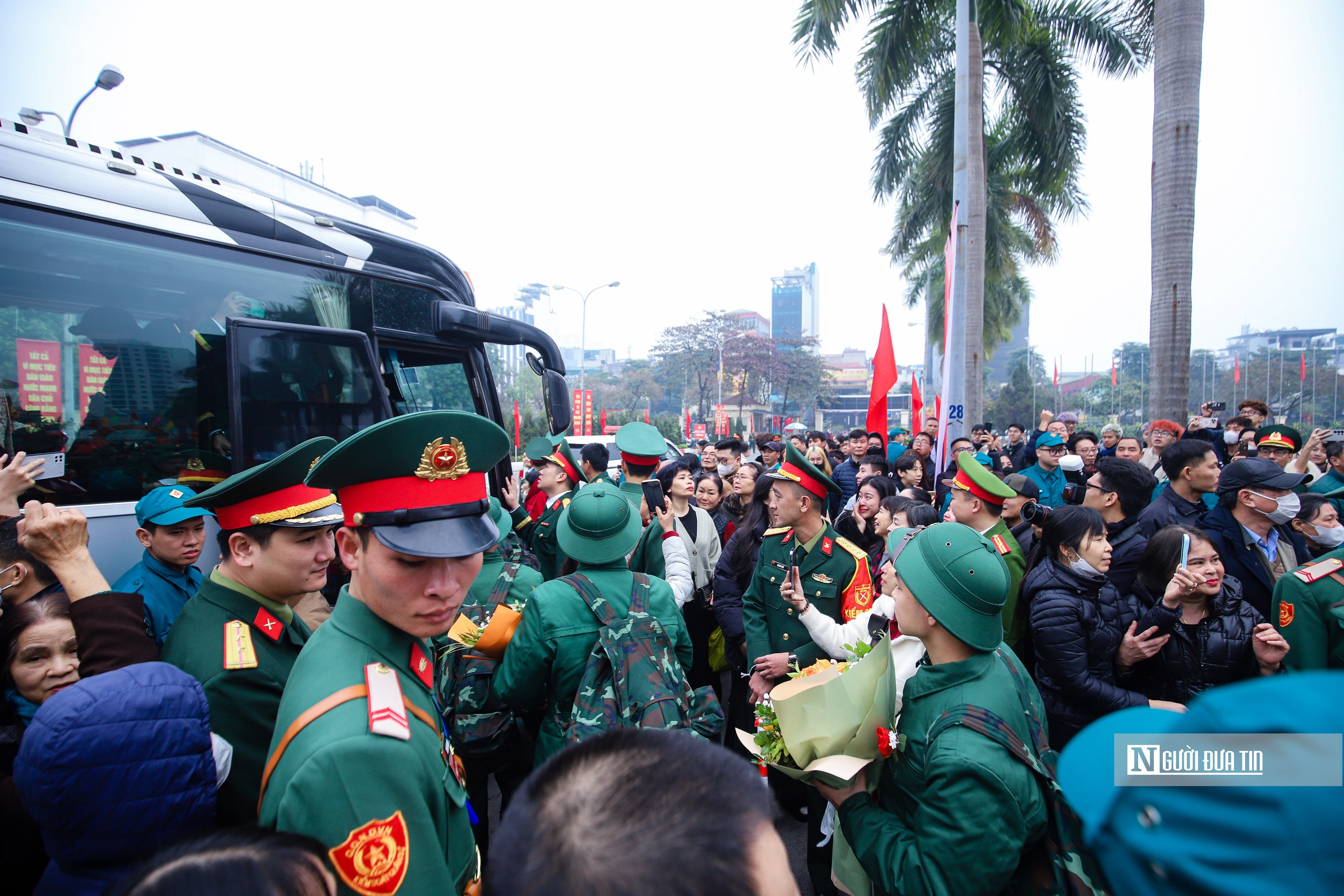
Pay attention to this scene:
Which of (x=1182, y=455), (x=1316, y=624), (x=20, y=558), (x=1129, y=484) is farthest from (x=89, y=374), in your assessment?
(x=1182, y=455)

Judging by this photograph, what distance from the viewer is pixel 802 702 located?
1.98 m

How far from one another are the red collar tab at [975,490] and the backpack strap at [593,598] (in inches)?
91.6

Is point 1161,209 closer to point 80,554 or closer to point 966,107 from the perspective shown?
point 966,107

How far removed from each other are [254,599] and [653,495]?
3160 millimetres

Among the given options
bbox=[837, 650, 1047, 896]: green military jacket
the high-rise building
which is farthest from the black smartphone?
the high-rise building

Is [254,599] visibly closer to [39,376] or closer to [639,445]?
[39,376]

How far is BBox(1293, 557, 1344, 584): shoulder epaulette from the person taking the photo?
2795 millimetres

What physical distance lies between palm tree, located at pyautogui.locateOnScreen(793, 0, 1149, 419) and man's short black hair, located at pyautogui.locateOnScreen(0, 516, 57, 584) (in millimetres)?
12583

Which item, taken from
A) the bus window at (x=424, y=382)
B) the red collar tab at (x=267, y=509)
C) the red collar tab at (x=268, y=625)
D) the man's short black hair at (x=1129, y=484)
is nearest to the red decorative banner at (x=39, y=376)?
the bus window at (x=424, y=382)

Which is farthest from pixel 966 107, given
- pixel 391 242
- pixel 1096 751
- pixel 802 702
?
pixel 1096 751

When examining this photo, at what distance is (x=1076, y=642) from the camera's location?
9.24ft

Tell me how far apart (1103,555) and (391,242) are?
5.10 meters

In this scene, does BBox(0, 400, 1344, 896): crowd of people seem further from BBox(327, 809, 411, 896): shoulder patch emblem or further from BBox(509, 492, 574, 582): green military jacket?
BBox(509, 492, 574, 582): green military jacket

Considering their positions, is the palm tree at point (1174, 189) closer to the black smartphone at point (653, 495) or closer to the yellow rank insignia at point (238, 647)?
the black smartphone at point (653, 495)
